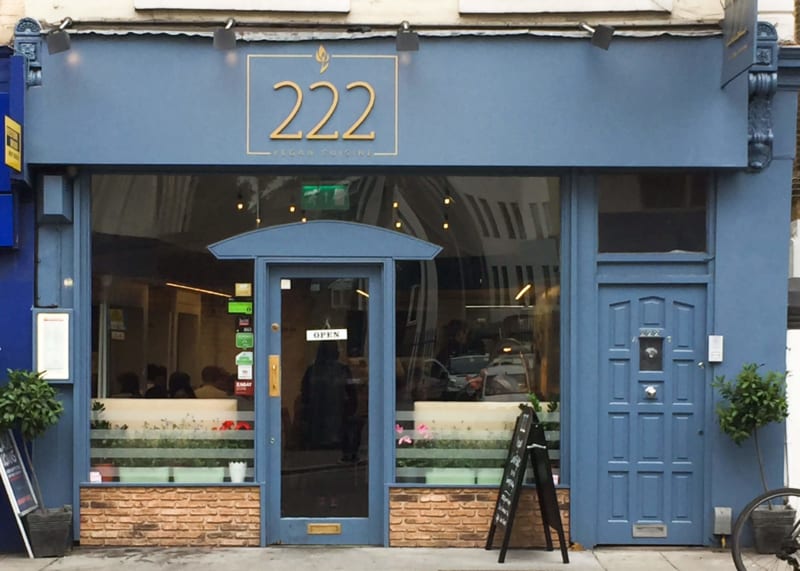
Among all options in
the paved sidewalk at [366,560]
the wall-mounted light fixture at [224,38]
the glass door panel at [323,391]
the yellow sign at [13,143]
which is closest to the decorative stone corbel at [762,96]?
the paved sidewalk at [366,560]

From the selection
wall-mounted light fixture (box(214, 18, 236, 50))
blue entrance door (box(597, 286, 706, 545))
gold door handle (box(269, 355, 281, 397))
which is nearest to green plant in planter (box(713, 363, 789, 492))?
blue entrance door (box(597, 286, 706, 545))

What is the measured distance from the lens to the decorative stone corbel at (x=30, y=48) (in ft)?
23.7

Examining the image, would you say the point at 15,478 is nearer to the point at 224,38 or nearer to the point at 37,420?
the point at 37,420

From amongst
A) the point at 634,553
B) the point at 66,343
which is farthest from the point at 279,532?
the point at 634,553

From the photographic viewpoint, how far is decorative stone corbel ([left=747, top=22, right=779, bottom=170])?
23.7 ft

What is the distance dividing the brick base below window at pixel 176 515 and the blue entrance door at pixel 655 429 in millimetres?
2951

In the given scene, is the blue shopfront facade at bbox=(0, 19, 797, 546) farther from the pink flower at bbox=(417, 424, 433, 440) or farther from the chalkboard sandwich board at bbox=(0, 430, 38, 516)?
the pink flower at bbox=(417, 424, 433, 440)

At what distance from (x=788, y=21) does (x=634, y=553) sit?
4588mm

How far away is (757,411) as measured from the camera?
23.2 feet

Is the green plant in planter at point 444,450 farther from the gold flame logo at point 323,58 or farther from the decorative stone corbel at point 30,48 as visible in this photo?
the decorative stone corbel at point 30,48

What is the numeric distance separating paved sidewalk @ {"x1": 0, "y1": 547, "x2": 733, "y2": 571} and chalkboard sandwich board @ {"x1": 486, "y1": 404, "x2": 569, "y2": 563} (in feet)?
0.56

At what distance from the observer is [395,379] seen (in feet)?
24.9

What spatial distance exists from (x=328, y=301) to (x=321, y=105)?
5.36 feet

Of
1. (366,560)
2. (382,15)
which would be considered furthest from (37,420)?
(382,15)
